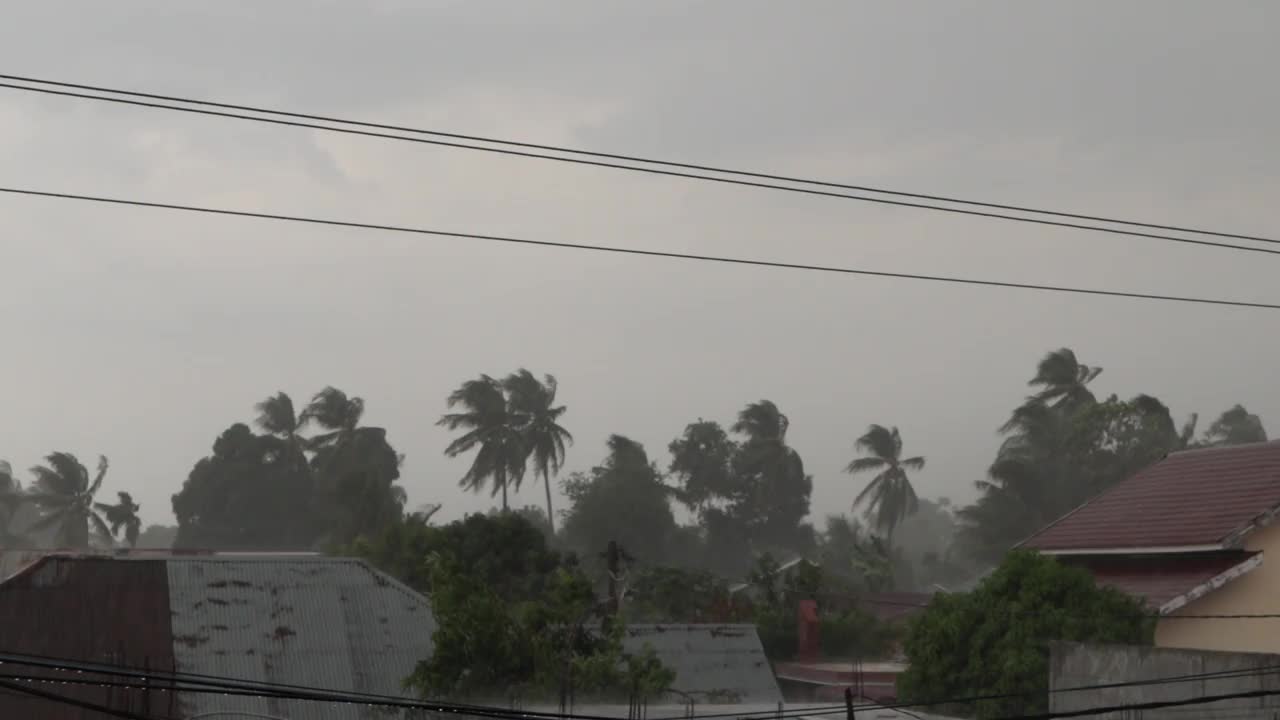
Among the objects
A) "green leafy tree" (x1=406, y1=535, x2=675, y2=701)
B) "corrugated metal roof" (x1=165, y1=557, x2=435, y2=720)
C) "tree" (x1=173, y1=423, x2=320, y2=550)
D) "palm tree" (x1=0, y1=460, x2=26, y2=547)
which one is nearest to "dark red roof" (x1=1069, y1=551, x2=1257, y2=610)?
"green leafy tree" (x1=406, y1=535, x2=675, y2=701)

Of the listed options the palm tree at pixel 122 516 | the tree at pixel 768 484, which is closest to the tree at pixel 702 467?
the tree at pixel 768 484

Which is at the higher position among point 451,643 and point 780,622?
point 451,643

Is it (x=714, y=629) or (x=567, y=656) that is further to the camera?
(x=714, y=629)

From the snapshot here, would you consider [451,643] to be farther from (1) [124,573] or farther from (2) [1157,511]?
(2) [1157,511]

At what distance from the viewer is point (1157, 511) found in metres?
28.5

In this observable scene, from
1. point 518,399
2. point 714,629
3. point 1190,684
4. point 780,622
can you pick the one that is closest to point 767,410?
point 518,399

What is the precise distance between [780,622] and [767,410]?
41.6m

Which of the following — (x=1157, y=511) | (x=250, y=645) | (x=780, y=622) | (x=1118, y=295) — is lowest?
(x=780, y=622)

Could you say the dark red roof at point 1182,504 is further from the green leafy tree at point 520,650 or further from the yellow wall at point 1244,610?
the green leafy tree at point 520,650

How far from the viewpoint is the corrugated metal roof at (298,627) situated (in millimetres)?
28922

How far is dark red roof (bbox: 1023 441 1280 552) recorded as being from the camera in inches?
1033

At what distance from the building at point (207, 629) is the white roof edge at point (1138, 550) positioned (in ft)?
45.2

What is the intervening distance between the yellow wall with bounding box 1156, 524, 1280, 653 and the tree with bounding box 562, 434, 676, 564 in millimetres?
67642

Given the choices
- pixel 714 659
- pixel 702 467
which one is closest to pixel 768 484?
pixel 702 467
